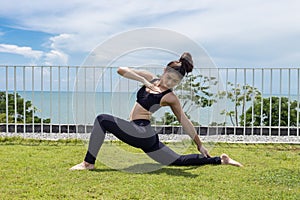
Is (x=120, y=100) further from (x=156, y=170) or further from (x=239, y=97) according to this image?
(x=239, y=97)

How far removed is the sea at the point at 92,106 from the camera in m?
4.27

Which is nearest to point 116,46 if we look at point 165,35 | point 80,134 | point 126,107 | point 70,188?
point 165,35

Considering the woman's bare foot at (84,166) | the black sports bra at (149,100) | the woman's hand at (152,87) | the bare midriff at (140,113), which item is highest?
the woman's hand at (152,87)

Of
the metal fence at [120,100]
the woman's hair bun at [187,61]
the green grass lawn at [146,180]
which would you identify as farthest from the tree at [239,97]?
the woman's hair bun at [187,61]

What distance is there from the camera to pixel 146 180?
10.0 feet

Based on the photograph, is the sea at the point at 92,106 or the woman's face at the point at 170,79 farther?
the sea at the point at 92,106

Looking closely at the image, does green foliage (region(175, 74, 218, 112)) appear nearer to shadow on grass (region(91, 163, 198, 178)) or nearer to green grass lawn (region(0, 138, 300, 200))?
green grass lawn (region(0, 138, 300, 200))

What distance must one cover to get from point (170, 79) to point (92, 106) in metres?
1.57

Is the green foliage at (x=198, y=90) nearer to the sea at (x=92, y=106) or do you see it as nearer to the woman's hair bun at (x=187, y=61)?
the sea at (x=92, y=106)

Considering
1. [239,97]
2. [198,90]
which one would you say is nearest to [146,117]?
[198,90]

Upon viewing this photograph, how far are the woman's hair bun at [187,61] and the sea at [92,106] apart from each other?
87 cm

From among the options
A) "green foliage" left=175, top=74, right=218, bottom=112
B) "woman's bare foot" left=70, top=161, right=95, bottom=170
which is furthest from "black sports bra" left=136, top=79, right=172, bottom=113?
"green foliage" left=175, top=74, right=218, bottom=112

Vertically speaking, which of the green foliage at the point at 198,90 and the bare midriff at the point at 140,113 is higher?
the green foliage at the point at 198,90

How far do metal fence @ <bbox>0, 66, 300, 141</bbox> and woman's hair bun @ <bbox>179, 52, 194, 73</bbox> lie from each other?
85 cm
